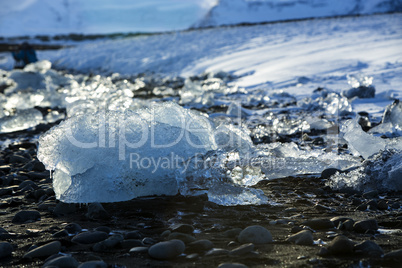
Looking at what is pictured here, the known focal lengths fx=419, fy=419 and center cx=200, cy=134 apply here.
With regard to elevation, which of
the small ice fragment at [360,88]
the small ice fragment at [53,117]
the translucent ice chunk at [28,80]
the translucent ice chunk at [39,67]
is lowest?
the small ice fragment at [53,117]

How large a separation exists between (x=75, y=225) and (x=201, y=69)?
8863mm

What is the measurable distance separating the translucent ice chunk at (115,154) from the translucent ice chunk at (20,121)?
3187 millimetres

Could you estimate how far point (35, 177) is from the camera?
3.40 meters

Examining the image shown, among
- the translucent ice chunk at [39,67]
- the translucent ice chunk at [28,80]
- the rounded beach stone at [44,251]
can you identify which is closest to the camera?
the rounded beach stone at [44,251]

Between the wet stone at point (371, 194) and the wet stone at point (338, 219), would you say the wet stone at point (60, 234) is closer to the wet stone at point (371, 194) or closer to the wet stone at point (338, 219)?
the wet stone at point (338, 219)

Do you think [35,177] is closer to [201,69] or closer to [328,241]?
[328,241]

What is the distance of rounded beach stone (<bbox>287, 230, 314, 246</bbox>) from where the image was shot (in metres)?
1.95

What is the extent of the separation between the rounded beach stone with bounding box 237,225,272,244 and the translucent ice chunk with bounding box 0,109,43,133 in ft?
14.6

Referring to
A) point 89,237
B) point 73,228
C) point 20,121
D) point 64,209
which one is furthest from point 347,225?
point 20,121

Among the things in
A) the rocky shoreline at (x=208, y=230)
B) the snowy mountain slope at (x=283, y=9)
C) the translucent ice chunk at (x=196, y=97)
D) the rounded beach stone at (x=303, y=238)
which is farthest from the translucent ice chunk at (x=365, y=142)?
the snowy mountain slope at (x=283, y=9)

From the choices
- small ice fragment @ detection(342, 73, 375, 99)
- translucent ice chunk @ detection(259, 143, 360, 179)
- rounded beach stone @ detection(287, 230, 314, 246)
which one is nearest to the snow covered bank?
small ice fragment @ detection(342, 73, 375, 99)

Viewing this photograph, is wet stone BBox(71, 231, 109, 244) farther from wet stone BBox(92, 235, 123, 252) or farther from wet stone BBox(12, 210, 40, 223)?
wet stone BBox(12, 210, 40, 223)

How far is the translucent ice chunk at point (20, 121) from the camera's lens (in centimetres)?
Answer: 553

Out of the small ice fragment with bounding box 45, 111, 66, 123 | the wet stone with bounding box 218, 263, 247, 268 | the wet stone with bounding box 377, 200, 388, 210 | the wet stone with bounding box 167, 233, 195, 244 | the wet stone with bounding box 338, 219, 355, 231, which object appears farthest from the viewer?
the small ice fragment with bounding box 45, 111, 66, 123
